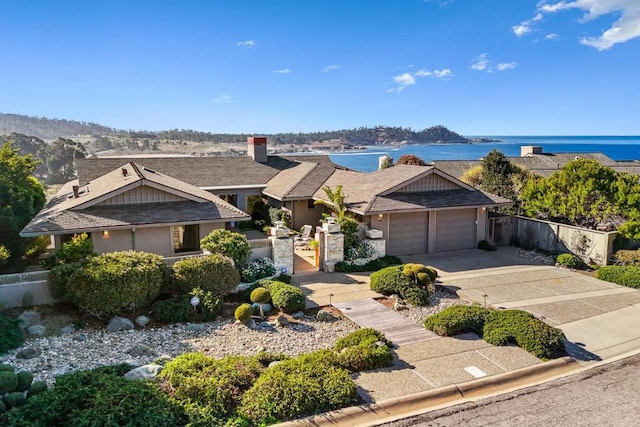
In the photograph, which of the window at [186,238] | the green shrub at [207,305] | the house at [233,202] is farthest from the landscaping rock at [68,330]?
the window at [186,238]

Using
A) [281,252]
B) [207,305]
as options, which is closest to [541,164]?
[281,252]

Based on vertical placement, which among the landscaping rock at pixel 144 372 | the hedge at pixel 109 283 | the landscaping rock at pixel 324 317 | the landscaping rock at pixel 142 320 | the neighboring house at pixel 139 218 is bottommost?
the landscaping rock at pixel 324 317

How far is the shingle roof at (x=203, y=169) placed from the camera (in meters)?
28.2

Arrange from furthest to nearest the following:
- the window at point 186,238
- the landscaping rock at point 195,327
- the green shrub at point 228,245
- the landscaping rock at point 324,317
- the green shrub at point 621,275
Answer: the window at point 186,238, the green shrub at point 621,275, the green shrub at point 228,245, the landscaping rock at point 324,317, the landscaping rock at point 195,327

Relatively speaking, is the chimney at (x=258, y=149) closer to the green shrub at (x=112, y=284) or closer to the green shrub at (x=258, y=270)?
the green shrub at (x=258, y=270)

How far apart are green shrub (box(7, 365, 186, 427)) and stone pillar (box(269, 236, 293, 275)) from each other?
9.17 meters

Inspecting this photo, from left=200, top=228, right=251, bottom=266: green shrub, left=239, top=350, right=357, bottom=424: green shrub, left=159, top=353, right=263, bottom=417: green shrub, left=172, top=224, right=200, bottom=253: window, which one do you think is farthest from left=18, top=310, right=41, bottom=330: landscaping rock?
left=239, top=350, right=357, bottom=424: green shrub

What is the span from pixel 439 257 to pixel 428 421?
13.9 meters

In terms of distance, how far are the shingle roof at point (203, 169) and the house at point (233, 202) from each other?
0.06 metres

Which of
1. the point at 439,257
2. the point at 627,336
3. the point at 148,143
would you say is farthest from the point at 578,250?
the point at 148,143

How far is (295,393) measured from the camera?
9.39 m

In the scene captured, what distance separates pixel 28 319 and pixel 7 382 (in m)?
4.85

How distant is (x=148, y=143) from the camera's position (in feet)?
445

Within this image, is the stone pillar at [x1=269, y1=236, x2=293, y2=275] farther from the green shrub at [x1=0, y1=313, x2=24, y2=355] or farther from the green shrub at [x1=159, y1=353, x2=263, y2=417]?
the green shrub at [x1=0, y1=313, x2=24, y2=355]
